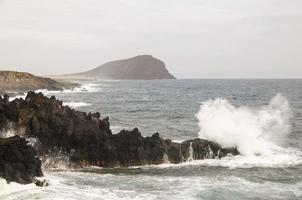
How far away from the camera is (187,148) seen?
27.2 meters

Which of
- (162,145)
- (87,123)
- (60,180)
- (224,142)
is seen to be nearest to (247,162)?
(224,142)

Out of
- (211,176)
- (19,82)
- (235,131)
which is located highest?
(19,82)

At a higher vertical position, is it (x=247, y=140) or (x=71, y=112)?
(x=71, y=112)

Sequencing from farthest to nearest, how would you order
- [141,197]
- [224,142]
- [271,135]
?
1. [271,135]
2. [224,142]
3. [141,197]

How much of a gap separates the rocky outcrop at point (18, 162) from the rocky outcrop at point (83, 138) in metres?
4.15

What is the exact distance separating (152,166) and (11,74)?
8900 centimetres

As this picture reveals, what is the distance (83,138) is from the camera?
25.3 m

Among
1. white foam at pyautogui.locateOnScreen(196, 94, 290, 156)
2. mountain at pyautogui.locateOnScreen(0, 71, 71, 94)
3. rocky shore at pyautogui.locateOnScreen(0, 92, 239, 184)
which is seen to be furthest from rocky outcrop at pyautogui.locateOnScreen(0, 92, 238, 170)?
mountain at pyautogui.locateOnScreen(0, 71, 71, 94)

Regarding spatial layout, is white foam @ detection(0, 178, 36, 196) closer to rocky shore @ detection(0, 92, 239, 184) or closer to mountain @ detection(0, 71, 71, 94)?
rocky shore @ detection(0, 92, 239, 184)

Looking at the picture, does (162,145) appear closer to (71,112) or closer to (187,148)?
(187,148)

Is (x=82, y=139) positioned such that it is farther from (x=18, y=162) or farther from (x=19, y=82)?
(x=19, y=82)

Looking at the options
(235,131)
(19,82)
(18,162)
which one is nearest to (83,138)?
(18,162)

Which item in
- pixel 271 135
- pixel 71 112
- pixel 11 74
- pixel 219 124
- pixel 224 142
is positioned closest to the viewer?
pixel 71 112

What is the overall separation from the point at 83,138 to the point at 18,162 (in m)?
5.85
